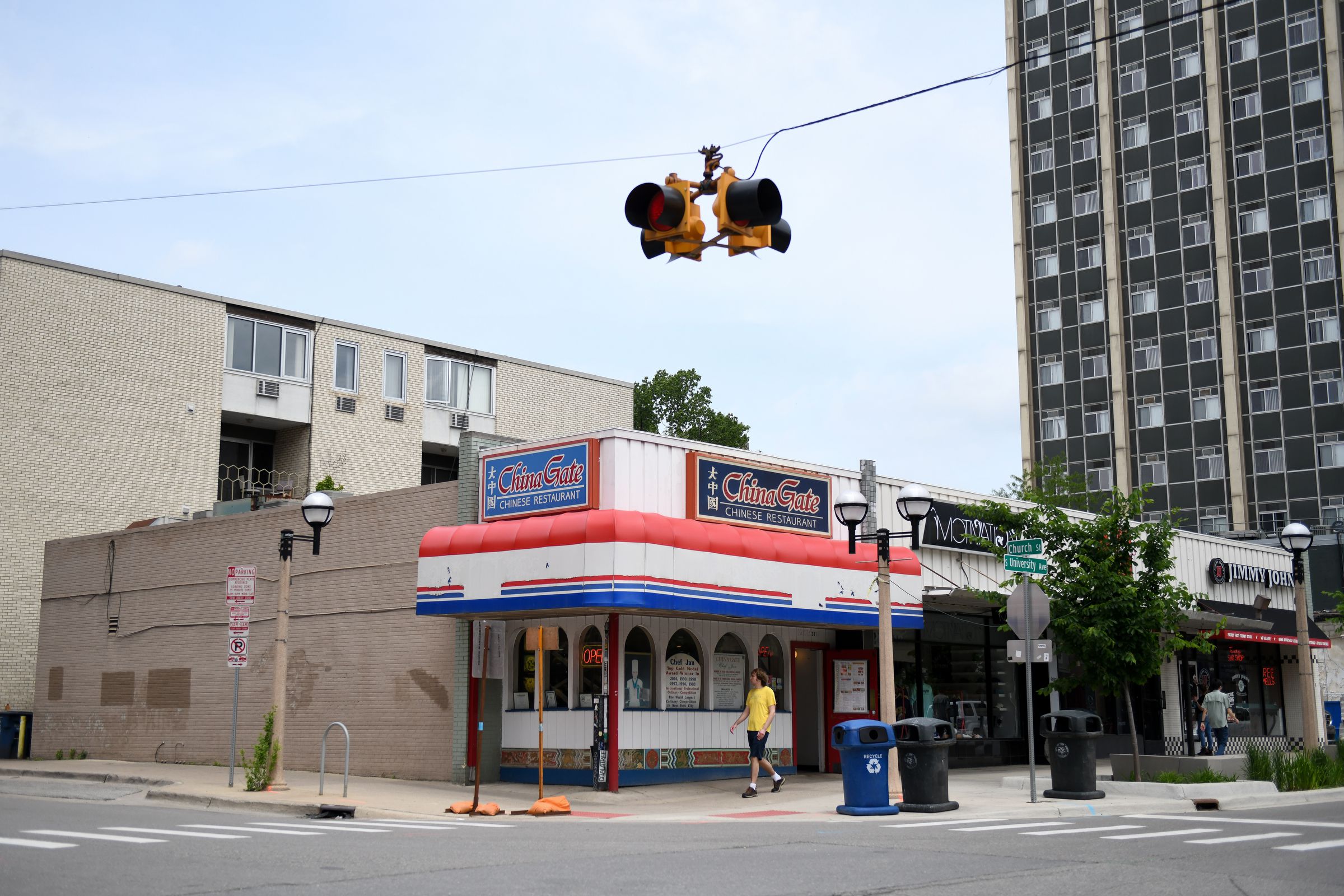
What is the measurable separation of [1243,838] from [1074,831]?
1.63m

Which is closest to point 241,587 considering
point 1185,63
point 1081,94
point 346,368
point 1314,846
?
point 1314,846

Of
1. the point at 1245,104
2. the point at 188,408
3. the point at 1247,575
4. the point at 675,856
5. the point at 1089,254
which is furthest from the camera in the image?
the point at 1089,254

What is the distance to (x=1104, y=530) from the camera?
21.6m

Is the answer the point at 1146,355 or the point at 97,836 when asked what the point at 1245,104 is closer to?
the point at 1146,355

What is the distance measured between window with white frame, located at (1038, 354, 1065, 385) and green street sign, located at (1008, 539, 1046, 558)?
5490cm

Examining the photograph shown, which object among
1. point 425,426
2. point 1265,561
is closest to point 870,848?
point 1265,561

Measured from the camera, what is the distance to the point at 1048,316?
72.1 meters

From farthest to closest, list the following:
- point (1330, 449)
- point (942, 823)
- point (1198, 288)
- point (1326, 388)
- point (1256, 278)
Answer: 1. point (1198, 288)
2. point (1256, 278)
3. point (1326, 388)
4. point (1330, 449)
5. point (942, 823)

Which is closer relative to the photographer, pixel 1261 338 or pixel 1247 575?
pixel 1247 575

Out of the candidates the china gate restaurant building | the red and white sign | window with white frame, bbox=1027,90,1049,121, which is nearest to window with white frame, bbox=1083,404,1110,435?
window with white frame, bbox=1027,90,1049,121

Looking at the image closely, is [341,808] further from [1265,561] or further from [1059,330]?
[1059,330]

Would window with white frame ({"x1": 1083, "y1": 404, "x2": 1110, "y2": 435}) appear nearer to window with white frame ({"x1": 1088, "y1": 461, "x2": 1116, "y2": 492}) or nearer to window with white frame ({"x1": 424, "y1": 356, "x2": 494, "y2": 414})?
window with white frame ({"x1": 1088, "y1": 461, "x2": 1116, "y2": 492})

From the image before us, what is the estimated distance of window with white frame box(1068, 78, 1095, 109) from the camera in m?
71.2

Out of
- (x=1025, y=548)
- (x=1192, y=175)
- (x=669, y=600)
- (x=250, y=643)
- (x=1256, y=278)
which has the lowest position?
(x=250, y=643)
